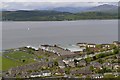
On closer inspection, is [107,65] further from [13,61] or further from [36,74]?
[13,61]

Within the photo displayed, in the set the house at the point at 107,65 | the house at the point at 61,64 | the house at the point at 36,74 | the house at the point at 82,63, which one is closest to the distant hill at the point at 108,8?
the house at the point at 82,63

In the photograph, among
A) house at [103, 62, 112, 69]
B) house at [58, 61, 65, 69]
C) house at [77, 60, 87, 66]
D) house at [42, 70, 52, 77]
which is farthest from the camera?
house at [77, 60, 87, 66]

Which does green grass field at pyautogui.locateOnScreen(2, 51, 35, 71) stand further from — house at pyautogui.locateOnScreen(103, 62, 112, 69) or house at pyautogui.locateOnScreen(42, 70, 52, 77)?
house at pyautogui.locateOnScreen(103, 62, 112, 69)

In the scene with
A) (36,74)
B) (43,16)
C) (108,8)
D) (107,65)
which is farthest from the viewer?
(108,8)

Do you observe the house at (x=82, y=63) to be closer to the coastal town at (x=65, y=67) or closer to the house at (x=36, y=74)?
the coastal town at (x=65, y=67)

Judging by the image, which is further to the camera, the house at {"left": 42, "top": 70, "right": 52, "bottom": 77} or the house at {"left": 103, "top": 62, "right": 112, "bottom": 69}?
the house at {"left": 103, "top": 62, "right": 112, "bottom": 69}

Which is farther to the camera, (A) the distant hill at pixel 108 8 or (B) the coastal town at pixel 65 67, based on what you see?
(A) the distant hill at pixel 108 8

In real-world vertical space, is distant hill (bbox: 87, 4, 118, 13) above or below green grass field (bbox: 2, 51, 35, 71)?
above

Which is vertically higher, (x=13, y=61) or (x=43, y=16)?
(x=43, y=16)

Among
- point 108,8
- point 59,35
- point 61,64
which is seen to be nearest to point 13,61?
point 61,64

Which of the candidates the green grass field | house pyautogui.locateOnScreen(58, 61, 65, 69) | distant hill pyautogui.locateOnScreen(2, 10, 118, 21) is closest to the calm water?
distant hill pyautogui.locateOnScreen(2, 10, 118, 21)

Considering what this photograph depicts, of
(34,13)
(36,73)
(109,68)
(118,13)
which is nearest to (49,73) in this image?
(36,73)
